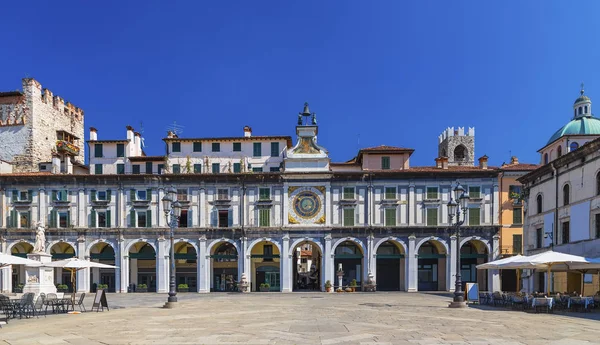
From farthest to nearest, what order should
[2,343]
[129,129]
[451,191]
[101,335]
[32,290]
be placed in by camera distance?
[129,129] → [451,191] → [32,290] → [101,335] → [2,343]

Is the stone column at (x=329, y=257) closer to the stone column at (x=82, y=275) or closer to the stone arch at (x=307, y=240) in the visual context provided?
the stone arch at (x=307, y=240)

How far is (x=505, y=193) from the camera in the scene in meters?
47.8

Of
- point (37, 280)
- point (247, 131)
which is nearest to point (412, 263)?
point (247, 131)

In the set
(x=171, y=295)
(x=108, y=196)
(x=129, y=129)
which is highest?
(x=129, y=129)

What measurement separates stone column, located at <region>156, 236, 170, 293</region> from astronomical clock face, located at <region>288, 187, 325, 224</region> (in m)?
12.9

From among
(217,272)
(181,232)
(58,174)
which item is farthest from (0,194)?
(217,272)

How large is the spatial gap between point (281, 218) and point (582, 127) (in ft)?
112

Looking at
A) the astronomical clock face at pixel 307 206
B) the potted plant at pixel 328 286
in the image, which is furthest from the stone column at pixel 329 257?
the astronomical clock face at pixel 307 206

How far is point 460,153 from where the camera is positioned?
81.3m

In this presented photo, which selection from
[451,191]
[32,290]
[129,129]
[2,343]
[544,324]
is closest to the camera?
[2,343]

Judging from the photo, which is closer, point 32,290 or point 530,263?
point 530,263

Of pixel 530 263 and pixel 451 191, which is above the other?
pixel 451 191

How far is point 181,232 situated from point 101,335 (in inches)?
1236

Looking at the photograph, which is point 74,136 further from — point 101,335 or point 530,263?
point 530,263
